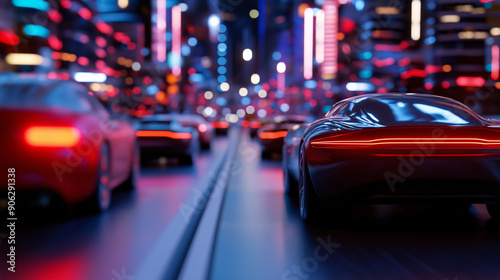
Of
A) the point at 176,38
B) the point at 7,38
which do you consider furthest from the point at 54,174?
the point at 176,38

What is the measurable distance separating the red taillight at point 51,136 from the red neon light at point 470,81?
353 ft

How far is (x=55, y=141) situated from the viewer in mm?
5898

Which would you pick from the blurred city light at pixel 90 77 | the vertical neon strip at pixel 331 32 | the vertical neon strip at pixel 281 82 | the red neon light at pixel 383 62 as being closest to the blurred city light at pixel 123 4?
the blurred city light at pixel 90 77

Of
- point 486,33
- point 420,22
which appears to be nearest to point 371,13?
point 486,33

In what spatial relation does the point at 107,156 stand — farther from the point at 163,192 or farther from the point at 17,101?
the point at 163,192

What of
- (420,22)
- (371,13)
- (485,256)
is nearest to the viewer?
(485,256)

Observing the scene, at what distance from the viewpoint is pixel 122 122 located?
8.77m

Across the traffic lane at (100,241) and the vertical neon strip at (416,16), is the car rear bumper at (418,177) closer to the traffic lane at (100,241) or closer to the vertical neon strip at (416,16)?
the traffic lane at (100,241)

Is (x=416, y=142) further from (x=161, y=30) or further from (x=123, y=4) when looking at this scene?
(x=123, y=4)

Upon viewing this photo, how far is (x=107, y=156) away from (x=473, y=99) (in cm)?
10361

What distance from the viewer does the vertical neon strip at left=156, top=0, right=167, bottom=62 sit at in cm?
8406

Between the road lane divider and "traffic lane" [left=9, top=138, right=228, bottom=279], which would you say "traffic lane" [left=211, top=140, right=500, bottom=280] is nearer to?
the road lane divider

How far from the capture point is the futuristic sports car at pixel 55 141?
5750 millimetres

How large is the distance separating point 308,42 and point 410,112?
98857 millimetres
